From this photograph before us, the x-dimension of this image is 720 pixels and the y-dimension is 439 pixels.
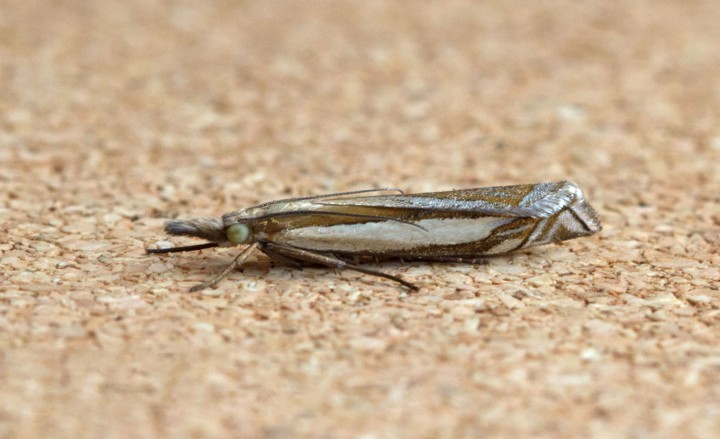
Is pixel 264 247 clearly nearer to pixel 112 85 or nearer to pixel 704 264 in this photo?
pixel 704 264

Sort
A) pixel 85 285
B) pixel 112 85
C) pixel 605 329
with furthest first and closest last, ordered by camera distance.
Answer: pixel 112 85
pixel 85 285
pixel 605 329

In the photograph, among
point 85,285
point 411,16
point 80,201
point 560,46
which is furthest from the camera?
point 411,16

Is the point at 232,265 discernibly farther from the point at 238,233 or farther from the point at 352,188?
the point at 352,188

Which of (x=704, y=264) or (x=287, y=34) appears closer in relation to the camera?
(x=704, y=264)

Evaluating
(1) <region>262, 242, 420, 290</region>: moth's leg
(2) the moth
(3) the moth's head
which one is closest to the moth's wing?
(2) the moth

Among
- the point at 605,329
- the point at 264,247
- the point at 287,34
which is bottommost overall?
the point at 605,329

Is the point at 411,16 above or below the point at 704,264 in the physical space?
above

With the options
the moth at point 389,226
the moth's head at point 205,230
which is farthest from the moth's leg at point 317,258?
the moth's head at point 205,230

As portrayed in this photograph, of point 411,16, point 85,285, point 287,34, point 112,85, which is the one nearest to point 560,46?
point 411,16
